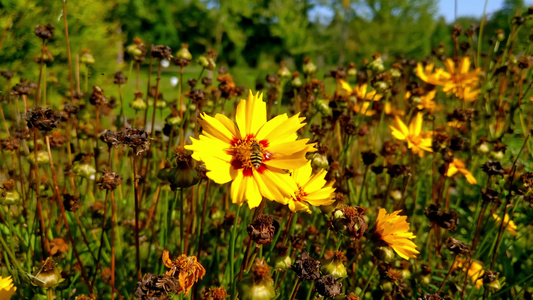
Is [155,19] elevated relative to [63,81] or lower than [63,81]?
elevated

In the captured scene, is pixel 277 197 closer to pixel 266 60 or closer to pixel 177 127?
pixel 177 127

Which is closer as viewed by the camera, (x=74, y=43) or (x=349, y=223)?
(x=349, y=223)

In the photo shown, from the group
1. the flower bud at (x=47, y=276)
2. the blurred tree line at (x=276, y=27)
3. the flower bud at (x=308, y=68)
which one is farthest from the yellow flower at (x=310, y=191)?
the blurred tree line at (x=276, y=27)

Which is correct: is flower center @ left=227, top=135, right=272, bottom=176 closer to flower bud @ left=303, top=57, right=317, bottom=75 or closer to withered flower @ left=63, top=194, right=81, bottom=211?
withered flower @ left=63, top=194, right=81, bottom=211

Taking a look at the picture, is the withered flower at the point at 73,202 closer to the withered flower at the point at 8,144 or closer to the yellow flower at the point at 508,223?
the withered flower at the point at 8,144

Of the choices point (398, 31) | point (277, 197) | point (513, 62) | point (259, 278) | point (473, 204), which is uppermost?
point (398, 31)

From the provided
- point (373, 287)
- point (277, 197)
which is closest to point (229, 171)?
point (277, 197)

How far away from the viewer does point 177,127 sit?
151 centimetres

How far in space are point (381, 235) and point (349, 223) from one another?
12 cm

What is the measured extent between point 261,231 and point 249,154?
6.2 inches

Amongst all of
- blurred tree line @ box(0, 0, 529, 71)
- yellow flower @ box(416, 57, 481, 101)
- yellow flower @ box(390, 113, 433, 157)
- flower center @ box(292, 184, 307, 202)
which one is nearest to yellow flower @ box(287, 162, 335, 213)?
flower center @ box(292, 184, 307, 202)

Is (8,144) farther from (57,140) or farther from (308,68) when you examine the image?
(308,68)

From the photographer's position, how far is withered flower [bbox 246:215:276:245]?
74 cm

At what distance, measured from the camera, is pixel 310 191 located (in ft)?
3.21
